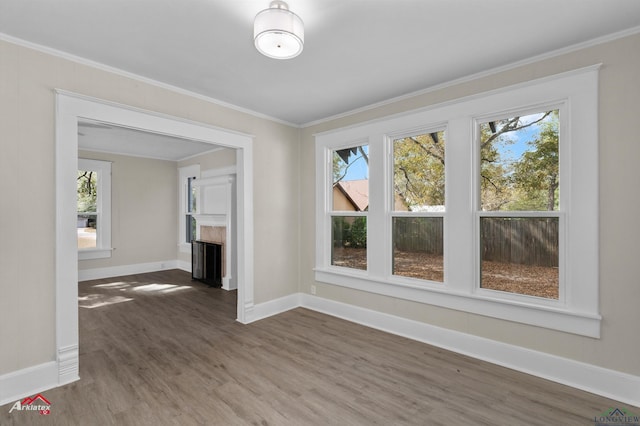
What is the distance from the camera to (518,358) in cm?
270

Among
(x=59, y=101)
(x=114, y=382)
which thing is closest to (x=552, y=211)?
(x=114, y=382)

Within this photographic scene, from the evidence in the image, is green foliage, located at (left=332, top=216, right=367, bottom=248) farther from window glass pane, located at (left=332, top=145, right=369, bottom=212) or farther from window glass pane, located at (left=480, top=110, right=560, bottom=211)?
window glass pane, located at (left=480, top=110, right=560, bottom=211)

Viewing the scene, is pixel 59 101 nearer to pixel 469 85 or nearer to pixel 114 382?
pixel 114 382

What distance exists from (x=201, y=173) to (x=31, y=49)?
4349 mm

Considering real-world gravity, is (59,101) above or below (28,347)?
above

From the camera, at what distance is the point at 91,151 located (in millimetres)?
6230

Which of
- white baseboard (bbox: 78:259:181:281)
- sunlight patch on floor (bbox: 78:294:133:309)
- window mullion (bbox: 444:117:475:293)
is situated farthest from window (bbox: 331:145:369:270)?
white baseboard (bbox: 78:259:181:281)

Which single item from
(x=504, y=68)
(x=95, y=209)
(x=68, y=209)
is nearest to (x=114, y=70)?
(x=68, y=209)

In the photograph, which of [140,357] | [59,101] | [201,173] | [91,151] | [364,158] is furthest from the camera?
[201,173]

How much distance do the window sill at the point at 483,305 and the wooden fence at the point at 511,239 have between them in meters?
0.38

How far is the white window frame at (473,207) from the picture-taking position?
241 centimetres

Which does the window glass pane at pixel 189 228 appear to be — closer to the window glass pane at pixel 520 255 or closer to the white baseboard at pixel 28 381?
the white baseboard at pixel 28 381

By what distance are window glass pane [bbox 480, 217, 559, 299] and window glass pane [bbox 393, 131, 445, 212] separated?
23.0 inches

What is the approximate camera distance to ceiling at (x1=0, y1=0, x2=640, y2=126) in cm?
197
